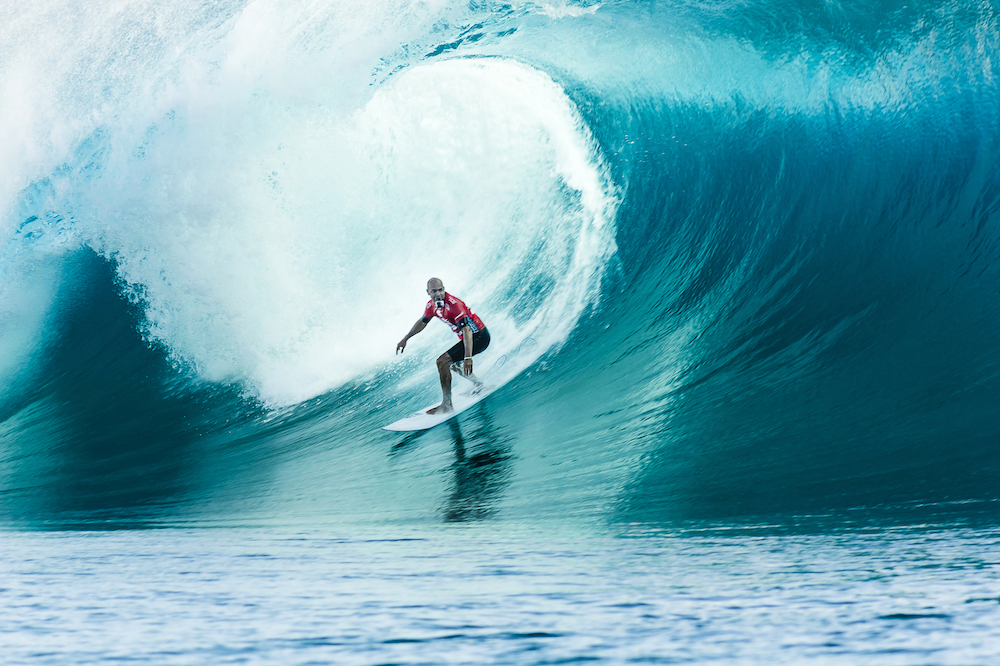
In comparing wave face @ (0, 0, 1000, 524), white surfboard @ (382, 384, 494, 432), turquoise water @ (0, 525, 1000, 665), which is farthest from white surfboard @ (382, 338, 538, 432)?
turquoise water @ (0, 525, 1000, 665)

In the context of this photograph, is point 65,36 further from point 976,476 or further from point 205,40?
point 976,476

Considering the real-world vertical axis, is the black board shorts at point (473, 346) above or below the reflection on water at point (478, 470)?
above

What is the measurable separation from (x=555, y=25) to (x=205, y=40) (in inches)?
193

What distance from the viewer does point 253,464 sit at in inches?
226

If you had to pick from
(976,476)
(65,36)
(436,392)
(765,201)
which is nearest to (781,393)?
(976,476)

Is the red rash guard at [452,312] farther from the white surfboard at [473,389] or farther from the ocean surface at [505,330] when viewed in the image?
the ocean surface at [505,330]

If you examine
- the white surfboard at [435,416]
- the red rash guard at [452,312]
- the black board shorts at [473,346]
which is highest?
the red rash guard at [452,312]

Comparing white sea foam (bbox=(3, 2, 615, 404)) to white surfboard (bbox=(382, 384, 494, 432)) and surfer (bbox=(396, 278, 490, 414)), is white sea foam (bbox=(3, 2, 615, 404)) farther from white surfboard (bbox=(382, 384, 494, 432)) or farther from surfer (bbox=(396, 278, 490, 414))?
surfer (bbox=(396, 278, 490, 414))

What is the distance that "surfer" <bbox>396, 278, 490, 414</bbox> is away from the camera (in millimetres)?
5527

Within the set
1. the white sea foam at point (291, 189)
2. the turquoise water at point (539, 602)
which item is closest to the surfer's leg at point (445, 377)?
the white sea foam at point (291, 189)

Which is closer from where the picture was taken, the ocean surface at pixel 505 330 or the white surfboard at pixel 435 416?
the ocean surface at pixel 505 330

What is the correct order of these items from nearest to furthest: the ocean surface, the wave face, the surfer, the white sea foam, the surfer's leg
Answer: the ocean surface < the wave face < the surfer < the surfer's leg < the white sea foam

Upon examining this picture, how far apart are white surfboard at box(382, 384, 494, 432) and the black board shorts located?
367mm

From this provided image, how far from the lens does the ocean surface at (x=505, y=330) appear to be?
198 centimetres
